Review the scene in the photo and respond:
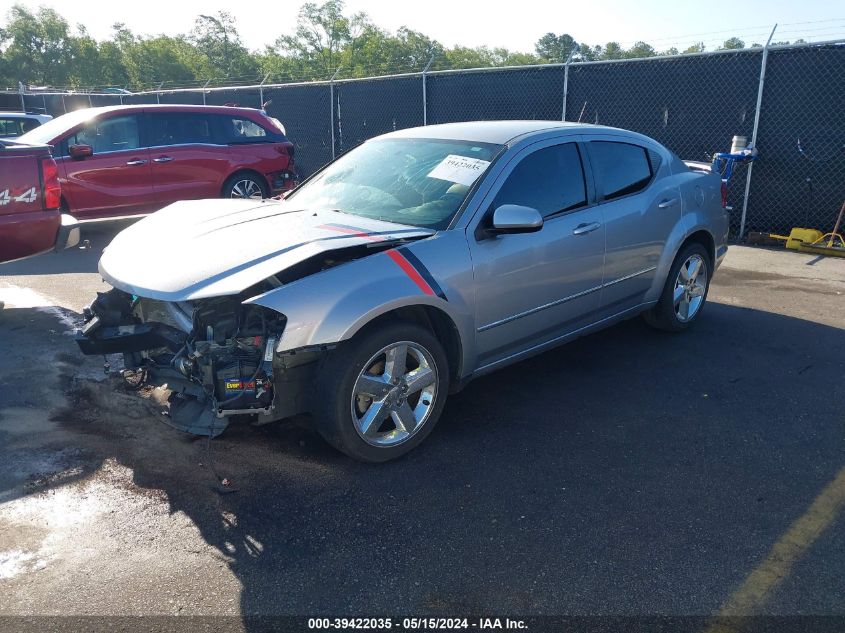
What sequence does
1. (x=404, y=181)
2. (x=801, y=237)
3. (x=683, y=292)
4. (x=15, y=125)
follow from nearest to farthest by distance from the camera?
(x=404, y=181)
(x=683, y=292)
(x=801, y=237)
(x=15, y=125)

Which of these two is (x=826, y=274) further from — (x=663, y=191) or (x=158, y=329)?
(x=158, y=329)

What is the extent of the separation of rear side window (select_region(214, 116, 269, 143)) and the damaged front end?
7.22 m

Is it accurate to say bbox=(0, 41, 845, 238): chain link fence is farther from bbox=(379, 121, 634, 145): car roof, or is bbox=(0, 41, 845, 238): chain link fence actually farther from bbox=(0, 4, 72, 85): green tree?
bbox=(0, 4, 72, 85): green tree

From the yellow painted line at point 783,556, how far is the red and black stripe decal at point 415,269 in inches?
76.5

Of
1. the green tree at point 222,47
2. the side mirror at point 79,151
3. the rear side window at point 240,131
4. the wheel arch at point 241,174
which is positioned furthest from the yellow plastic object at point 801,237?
the green tree at point 222,47

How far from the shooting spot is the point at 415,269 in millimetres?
3584

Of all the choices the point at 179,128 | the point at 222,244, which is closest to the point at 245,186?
the point at 179,128

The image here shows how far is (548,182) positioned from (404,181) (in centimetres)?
93

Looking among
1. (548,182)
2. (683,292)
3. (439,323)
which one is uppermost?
(548,182)

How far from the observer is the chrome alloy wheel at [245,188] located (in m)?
10.4

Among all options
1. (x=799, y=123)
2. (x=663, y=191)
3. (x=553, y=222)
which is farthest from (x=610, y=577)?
(x=799, y=123)

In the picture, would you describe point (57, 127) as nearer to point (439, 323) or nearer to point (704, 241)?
point (439, 323)

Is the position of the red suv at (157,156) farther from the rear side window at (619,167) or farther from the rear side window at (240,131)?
the rear side window at (619,167)

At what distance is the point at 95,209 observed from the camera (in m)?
9.38
